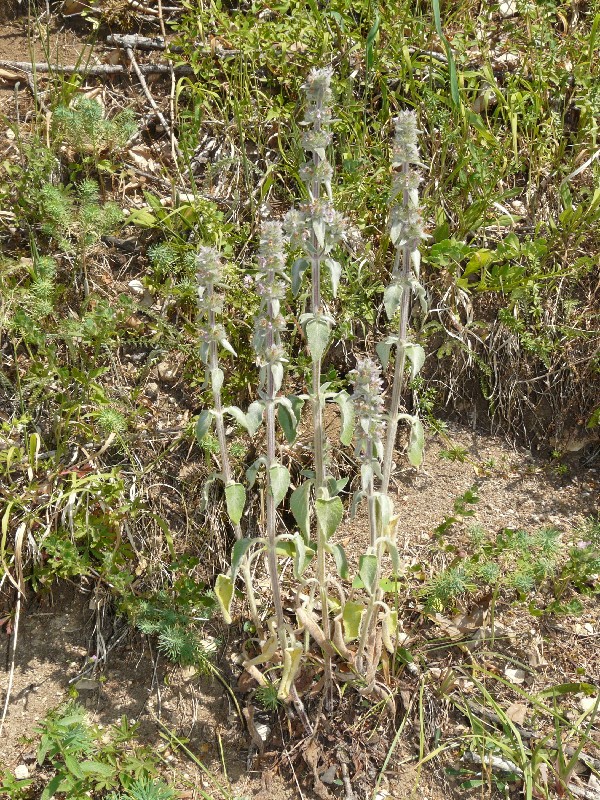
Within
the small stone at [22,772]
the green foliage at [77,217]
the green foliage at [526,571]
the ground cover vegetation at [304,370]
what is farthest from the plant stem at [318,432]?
the green foliage at [77,217]

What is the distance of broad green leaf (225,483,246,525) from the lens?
2.54m

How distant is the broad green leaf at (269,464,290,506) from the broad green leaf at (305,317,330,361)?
0.40 metres

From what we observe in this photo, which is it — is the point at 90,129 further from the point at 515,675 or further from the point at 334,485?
the point at 515,675

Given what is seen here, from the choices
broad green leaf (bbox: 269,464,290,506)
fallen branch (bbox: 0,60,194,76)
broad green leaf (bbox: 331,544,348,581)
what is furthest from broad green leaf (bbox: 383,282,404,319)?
fallen branch (bbox: 0,60,194,76)

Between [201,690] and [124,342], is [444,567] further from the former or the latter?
[124,342]

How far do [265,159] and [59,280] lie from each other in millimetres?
1215

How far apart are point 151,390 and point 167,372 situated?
0.11 m

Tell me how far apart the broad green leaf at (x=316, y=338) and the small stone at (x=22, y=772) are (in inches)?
81.1

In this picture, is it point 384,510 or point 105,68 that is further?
point 105,68

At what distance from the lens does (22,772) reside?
307 centimetres

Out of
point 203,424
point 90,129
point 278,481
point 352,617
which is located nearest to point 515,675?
point 352,617

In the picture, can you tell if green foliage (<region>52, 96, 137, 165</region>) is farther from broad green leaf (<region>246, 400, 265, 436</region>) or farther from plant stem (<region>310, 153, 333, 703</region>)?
broad green leaf (<region>246, 400, 265, 436</region>)

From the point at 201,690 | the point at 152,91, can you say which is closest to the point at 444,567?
the point at 201,690

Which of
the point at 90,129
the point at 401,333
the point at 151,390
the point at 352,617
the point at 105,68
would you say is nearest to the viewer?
the point at 401,333
